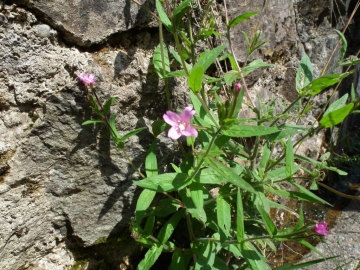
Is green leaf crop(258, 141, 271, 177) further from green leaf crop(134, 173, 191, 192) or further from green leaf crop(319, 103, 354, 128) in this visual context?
green leaf crop(134, 173, 191, 192)

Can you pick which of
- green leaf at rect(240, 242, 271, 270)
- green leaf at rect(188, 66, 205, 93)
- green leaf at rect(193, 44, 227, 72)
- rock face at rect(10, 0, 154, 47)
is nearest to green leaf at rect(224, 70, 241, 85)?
green leaf at rect(193, 44, 227, 72)

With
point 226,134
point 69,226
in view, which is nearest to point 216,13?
point 226,134

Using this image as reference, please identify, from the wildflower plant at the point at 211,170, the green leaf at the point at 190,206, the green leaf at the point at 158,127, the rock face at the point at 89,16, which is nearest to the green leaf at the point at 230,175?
the wildflower plant at the point at 211,170

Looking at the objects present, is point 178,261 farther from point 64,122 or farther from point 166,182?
point 64,122

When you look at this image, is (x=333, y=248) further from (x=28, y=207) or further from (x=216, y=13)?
(x=28, y=207)

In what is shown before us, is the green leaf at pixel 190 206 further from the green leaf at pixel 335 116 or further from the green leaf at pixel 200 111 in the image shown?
the green leaf at pixel 335 116

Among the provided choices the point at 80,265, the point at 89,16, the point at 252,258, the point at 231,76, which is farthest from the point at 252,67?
the point at 80,265
